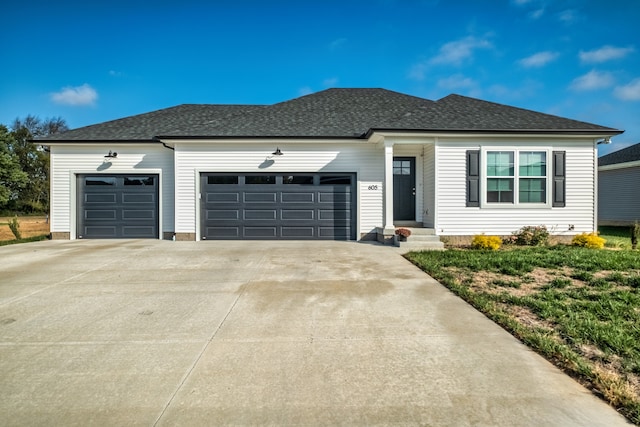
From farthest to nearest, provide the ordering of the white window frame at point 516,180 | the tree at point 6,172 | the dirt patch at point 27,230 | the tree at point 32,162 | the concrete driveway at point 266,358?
the tree at point 32,162 < the tree at point 6,172 < the dirt patch at point 27,230 < the white window frame at point 516,180 < the concrete driveway at point 266,358

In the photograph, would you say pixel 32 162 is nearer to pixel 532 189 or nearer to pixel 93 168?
pixel 93 168

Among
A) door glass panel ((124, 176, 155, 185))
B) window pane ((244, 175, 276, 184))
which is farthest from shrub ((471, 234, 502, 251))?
door glass panel ((124, 176, 155, 185))

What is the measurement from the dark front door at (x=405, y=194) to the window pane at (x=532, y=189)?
3190mm

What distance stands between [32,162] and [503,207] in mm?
49608

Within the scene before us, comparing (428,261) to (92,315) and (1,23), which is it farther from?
(1,23)

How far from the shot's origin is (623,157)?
1809 cm

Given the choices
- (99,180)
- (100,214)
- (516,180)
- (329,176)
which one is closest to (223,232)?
(329,176)

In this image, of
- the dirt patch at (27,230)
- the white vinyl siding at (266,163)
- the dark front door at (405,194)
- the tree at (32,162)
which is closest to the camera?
the white vinyl siding at (266,163)

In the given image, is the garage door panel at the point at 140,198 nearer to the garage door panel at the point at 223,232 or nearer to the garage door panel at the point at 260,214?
the garage door panel at the point at 223,232

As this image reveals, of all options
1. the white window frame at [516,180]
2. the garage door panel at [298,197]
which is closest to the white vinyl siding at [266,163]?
the garage door panel at [298,197]

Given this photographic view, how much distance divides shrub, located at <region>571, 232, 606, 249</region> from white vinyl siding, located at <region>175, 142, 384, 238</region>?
5.70 meters

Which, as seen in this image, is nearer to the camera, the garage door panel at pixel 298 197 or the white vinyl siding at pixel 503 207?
the white vinyl siding at pixel 503 207

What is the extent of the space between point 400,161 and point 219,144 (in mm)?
6148

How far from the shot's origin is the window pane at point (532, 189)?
1034 centimetres
